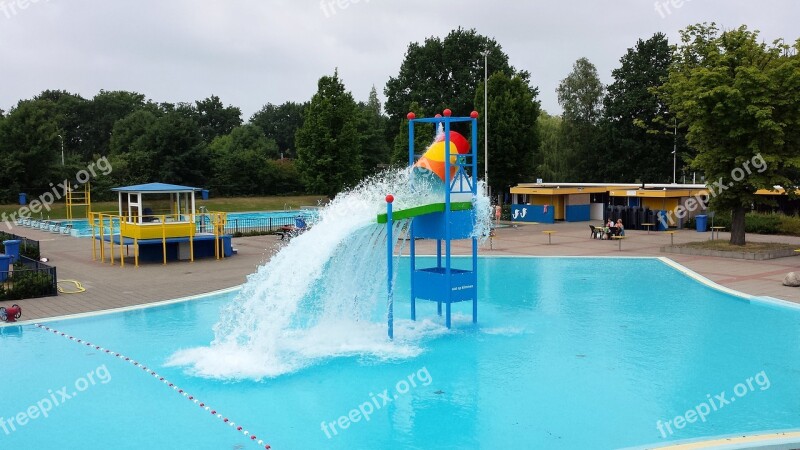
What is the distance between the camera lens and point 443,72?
218 ft

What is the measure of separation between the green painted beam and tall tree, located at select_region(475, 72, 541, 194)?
3331 cm

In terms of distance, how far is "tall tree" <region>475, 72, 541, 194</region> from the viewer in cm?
4891

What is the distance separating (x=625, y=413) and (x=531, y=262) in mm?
17215

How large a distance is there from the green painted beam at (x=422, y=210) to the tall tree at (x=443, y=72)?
4875 cm

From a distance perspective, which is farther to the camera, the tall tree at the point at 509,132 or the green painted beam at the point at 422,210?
the tall tree at the point at 509,132

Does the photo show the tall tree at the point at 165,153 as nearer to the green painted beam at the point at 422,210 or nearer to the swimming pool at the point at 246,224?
the swimming pool at the point at 246,224

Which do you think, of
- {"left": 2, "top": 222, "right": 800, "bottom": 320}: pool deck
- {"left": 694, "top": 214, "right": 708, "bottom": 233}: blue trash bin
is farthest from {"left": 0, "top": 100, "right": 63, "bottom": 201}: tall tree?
{"left": 694, "top": 214, "right": 708, "bottom": 233}: blue trash bin

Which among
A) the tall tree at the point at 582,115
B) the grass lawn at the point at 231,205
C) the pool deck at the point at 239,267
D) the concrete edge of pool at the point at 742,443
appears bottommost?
the concrete edge of pool at the point at 742,443

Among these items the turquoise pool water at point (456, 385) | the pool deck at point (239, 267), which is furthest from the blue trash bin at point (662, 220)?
the turquoise pool water at point (456, 385)

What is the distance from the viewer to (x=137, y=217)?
88.1 ft

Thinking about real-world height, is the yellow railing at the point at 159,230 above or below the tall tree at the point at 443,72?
below

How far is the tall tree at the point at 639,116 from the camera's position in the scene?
59.2 metres

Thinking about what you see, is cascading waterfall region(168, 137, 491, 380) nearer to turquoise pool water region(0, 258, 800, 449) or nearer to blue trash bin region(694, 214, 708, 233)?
turquoise pool water region(0, 258, 800, 449)

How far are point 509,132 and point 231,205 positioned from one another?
2768cm
